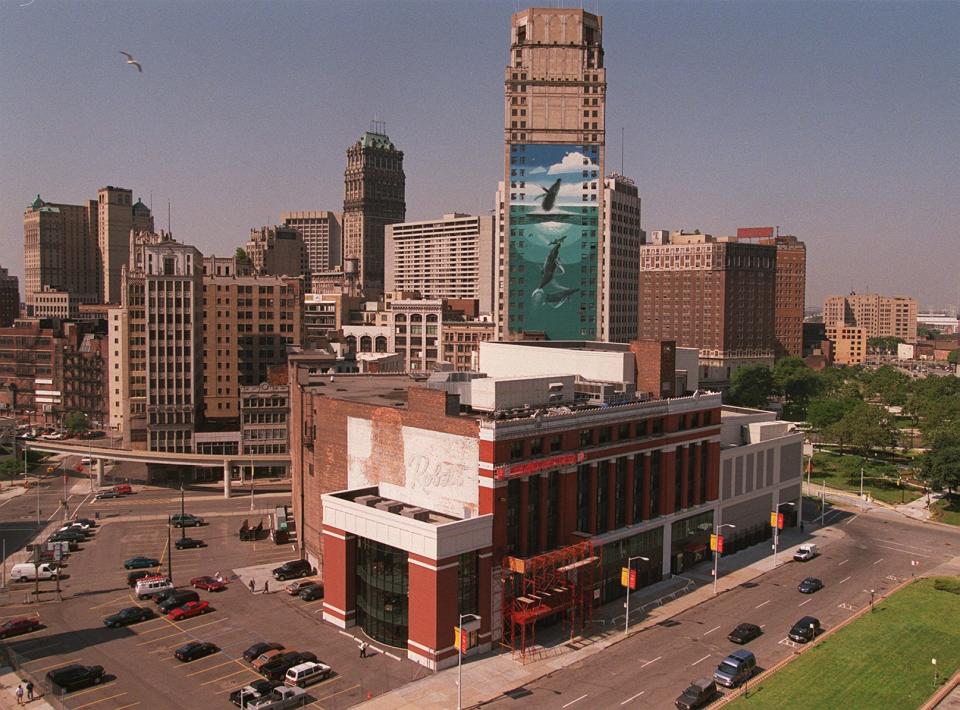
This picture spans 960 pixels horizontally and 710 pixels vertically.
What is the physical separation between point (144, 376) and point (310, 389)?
71.2 meters

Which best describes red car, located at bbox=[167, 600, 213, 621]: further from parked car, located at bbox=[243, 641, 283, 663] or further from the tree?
the tree

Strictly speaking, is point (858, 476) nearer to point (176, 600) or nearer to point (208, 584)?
point (208, 584)

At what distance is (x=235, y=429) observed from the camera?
159375 mm

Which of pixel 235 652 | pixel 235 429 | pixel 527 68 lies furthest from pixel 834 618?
pixel 527 68

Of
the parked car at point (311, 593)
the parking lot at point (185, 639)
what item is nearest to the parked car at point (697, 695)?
the parking lot at point (185, 639)

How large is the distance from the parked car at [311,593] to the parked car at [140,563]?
21.8 meters

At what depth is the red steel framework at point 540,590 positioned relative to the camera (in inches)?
2662

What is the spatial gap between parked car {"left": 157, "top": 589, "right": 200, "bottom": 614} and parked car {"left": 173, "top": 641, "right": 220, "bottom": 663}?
9.77 m

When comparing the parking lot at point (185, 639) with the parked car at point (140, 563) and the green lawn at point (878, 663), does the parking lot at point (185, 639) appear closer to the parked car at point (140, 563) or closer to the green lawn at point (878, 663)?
the parked car at point (140, 563)

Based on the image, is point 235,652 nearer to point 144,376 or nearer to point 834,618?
point 834,618

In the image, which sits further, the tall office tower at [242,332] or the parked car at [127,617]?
the tall office tower at [242,332]

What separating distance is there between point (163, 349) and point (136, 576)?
7004 cm

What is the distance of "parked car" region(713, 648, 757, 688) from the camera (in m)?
62.2

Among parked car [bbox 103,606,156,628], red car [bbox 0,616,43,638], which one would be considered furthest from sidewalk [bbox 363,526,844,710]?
red car [bbox 0,616,43,638]
